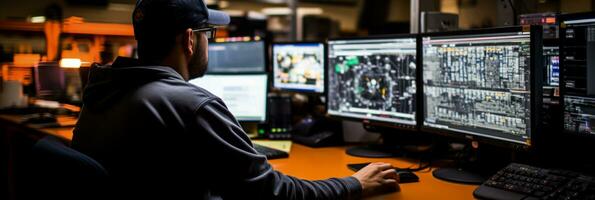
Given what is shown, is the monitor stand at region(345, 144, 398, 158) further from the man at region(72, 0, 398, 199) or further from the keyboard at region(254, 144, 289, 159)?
the man at region(72, 0, 398, 199)

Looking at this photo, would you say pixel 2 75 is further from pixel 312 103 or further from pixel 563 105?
pixel 563 105

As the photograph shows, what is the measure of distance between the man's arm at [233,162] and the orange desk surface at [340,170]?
364 mm

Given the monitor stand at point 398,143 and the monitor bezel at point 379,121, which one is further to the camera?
the monitor stand at point 398,143

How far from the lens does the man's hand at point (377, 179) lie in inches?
60.2

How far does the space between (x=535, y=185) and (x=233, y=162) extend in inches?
29.8

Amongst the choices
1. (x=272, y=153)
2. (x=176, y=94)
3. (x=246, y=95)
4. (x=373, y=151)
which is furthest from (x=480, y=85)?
(x=246, y=95)

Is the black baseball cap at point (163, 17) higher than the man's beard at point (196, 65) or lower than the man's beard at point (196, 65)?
higher

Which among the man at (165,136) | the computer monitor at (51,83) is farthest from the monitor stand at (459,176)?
the computer monitor at (51,83)

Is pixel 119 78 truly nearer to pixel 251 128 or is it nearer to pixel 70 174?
pixel 70 174

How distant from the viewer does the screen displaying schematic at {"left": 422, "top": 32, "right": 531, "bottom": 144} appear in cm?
158

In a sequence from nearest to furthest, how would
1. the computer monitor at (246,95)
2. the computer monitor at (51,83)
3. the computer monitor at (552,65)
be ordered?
the computer monitor at (552,65) < the computer monitor at (246,95) < the computer monitor at (51,83)

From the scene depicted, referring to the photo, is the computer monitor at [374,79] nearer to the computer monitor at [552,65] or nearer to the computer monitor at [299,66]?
the computer monitor at [299,66]

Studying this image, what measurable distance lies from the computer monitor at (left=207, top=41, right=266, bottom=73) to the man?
156 centimetres

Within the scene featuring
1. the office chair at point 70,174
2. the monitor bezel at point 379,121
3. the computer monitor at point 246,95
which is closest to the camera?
the office chair at point 70,174
